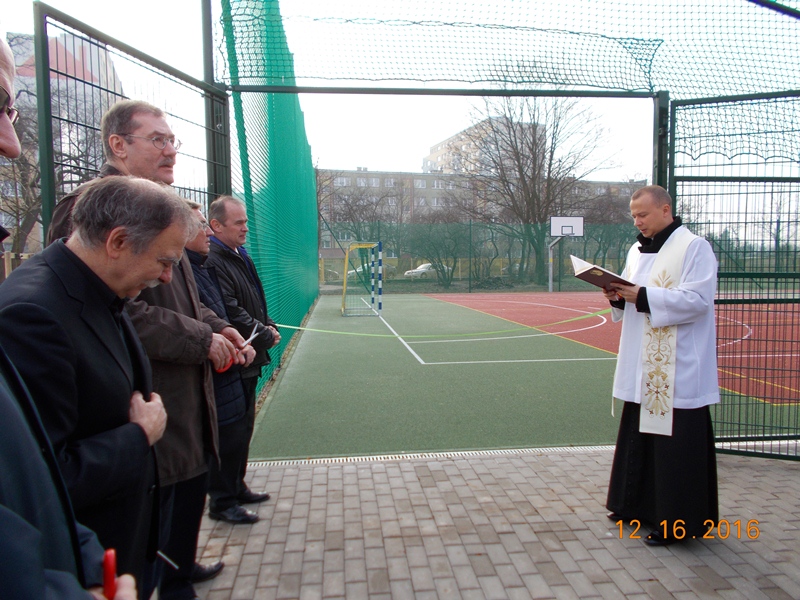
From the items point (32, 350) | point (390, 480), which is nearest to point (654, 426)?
point (390, 480)

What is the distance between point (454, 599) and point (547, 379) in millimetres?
4903

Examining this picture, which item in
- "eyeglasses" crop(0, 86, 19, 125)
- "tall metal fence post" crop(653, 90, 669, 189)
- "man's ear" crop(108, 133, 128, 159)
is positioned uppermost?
"tall metal fence post" crop(653, 90, 669, 189)

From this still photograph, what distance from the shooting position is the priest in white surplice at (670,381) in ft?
9.72

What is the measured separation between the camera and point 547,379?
23.4 feet

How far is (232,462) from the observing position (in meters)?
3.26

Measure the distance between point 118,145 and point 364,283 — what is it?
1831 cm

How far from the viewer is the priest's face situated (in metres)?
3.13

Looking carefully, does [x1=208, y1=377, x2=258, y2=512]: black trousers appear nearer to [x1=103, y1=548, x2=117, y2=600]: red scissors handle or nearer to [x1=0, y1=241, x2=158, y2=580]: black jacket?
[x1=0, y1=241, x2=158, y2=580]: black jacket

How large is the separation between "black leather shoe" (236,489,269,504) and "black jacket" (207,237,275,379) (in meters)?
0.76

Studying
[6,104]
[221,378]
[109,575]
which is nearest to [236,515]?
[221,378]

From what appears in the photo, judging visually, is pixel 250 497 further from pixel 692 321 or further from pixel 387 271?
pixel 387 271

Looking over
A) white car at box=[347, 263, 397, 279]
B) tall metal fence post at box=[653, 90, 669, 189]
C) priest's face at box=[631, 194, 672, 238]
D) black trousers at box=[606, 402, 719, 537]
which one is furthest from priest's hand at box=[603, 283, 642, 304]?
white car at box=[347, 263, 397, 279]

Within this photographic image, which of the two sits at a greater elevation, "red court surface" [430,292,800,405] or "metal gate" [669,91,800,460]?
"metal gate" [669,91,800,460]

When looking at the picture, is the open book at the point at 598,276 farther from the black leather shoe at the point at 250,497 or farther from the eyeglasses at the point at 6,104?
the eyeglasses at the point at 6,104
